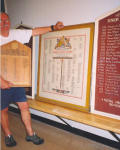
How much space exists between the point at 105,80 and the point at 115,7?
2.83 ft

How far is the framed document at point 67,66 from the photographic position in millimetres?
1875

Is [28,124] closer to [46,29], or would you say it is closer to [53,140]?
[53,140]

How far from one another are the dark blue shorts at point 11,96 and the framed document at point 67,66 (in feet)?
1.41

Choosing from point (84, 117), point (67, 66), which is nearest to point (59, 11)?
point (67, 66)

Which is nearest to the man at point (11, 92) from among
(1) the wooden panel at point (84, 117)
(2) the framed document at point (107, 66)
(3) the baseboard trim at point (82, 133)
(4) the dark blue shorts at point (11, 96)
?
(4) the dark blue shorts at point (11, 96)

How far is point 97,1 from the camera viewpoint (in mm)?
1839

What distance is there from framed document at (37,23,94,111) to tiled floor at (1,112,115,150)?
0.49 m

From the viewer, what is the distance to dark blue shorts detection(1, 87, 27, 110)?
72.0 inches

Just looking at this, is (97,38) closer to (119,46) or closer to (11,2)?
(119,46)

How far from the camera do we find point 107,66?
171cm

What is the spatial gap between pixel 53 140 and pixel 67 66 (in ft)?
3.44

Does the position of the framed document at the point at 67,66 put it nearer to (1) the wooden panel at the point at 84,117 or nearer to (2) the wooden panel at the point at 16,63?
(1) the wooden panel at the point at 84,117

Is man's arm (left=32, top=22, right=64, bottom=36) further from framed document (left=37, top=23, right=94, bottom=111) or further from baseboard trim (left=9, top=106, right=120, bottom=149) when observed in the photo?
baseboard trim (left=9, top=106, right=120, bottom=149)

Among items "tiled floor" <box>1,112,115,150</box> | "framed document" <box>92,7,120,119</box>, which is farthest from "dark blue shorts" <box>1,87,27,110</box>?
"framed document" <box>92,7,120,119</box>
